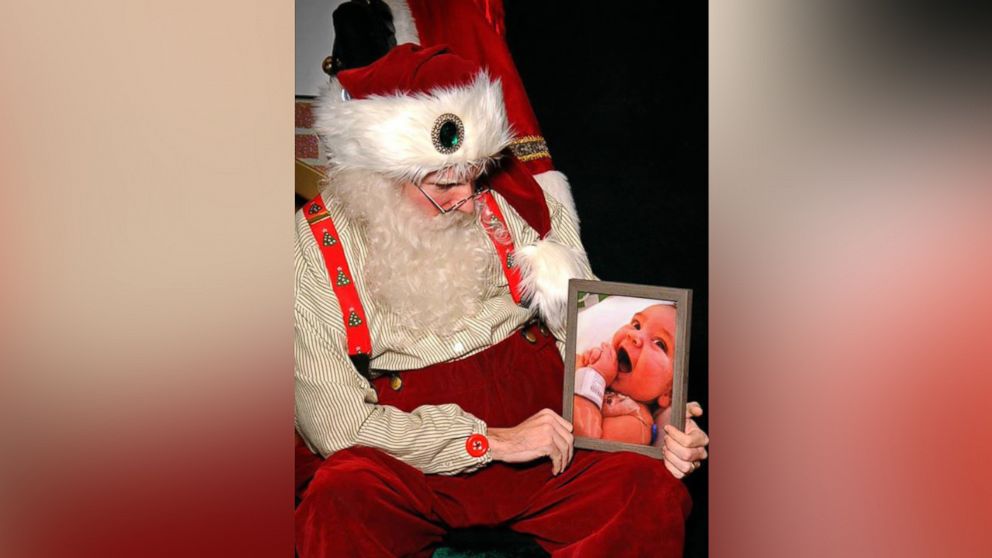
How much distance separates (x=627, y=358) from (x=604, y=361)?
0.04 meters

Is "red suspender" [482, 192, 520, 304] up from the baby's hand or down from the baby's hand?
up

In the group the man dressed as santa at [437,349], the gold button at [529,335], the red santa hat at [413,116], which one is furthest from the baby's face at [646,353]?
the red santa hat at [413,116]

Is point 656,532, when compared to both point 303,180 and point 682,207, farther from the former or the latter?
point 303,180

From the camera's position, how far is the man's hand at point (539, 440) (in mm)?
1768

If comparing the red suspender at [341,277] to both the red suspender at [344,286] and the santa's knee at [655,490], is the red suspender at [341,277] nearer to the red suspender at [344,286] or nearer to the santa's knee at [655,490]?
the red suspender at [344,286]

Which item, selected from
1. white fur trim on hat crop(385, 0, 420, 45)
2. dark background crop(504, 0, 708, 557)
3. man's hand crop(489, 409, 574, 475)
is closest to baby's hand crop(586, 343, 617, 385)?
man's hand crop(489, 409, 574, 475)

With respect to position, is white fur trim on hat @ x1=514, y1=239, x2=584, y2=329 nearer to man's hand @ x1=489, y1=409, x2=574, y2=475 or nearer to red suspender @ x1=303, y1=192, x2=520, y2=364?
man's hand @ x1=489, y1=409, x2=574, y2=475

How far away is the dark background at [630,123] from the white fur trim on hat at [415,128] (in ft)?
1.70

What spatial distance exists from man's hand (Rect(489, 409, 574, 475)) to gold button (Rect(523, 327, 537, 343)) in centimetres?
19

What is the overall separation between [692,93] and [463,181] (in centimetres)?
75

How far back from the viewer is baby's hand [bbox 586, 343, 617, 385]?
1.79 m

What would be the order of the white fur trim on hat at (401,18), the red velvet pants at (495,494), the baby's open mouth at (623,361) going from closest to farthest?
the red velvet pants at (495,494)
the baby's open mouth at (623,361)
the white fur trim on hat at (401,18)

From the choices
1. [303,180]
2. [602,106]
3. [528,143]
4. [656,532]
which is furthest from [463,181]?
[656,532]

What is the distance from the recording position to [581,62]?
2.29m
